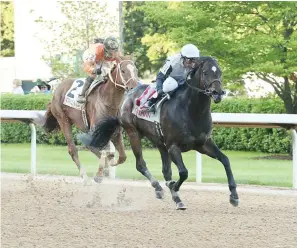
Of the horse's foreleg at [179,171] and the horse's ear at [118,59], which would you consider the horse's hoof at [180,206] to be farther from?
the horse's ear at [118,59]

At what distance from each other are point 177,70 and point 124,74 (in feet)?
5.09

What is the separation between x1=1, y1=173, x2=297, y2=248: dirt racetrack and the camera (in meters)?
7.06

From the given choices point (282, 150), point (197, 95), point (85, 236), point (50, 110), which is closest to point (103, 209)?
point (197, 95)

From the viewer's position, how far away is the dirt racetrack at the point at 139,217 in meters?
7.06

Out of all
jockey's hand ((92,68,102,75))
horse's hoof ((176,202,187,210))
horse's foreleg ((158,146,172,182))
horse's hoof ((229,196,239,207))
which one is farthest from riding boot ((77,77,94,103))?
horse's hoof ((229,196,239,207))

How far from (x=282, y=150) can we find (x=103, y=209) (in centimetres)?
930

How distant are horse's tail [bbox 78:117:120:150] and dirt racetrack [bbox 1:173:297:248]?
24.6 inches

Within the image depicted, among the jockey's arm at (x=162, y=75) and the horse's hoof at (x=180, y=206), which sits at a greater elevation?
the jockey's arm at (x=162, y=75)

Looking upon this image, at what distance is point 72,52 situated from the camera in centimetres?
2352

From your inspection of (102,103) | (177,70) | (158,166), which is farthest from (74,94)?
(158,166)

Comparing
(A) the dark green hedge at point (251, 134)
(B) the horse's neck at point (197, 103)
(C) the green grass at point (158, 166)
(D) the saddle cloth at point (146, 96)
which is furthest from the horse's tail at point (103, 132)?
(A) the dark green hedge at point (251, 134)

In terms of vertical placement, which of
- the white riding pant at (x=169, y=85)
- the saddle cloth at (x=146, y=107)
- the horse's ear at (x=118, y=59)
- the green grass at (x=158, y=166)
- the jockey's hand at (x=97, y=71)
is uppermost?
the horse's ear at (x=118, y=59)

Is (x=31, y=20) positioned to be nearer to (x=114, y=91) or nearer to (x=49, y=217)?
(x=114, y=91)

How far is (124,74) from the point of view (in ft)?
36.1
